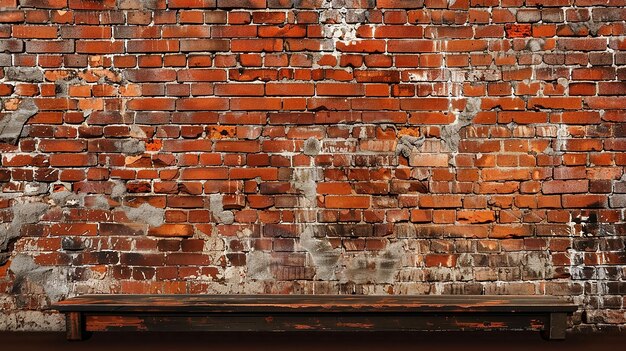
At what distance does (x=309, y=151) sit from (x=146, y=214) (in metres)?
0.97

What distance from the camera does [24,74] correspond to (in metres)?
2.74

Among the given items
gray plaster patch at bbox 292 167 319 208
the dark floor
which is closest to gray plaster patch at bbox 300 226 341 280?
gray plaster patch at bbox 292 167 319 208

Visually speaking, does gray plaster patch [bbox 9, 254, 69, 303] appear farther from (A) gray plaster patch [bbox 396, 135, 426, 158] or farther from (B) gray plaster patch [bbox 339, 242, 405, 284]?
(A) gray plaster patch [bbox 396, 135, 426, 158]

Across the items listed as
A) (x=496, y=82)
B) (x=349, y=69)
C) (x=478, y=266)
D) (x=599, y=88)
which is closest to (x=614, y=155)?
(x=599, y=88)

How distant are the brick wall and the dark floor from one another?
0.57 feet

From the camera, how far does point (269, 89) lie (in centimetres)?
274

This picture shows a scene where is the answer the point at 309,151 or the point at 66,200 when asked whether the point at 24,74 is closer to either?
the point at 66,200

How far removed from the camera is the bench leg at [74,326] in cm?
250

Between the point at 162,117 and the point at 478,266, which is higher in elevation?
the point at 162,117

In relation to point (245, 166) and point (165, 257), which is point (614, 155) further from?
point (165, 257)

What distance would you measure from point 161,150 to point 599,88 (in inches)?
96.0

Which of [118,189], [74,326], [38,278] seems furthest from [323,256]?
[38,278]

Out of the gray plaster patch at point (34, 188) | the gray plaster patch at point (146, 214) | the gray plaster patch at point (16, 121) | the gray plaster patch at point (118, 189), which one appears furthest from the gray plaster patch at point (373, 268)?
the gray plaster patch at point (16, 121)

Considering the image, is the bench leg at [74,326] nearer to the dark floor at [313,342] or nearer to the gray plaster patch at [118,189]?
the dark floor at [313,342]
